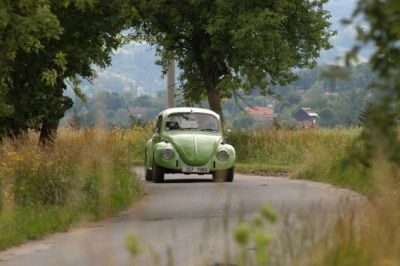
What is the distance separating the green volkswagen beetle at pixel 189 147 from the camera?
23500mm

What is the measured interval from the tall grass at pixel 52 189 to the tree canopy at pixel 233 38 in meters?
22.5

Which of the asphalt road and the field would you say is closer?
the field

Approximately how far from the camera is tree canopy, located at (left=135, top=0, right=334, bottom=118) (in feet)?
137

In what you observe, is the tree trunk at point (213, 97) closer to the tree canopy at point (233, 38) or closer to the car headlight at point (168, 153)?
the tree canopy at point (233, 38)

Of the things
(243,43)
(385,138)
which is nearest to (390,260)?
(385,138)

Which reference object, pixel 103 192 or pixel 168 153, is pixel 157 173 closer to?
pixel 168 153

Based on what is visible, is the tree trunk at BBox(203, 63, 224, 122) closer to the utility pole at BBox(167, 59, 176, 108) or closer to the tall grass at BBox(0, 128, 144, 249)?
the utility pole at BBox(167, 59, 176, 108)

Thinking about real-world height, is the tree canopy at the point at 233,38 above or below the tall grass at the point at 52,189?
above

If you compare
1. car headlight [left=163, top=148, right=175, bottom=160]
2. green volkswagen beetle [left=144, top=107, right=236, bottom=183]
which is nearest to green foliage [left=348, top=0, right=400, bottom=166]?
green volkswagen beetle [left=144, top=107, right=236, bottom=183]

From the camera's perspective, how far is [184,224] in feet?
49.4

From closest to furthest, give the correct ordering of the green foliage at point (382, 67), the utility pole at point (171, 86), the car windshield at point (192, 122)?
the green foliage at point (382, 67), the car windshield at point (192, 122), the utility pole at point (171, 86)

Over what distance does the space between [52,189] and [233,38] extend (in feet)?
83.0

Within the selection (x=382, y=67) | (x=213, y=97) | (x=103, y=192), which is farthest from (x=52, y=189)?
(x=213, y=97)

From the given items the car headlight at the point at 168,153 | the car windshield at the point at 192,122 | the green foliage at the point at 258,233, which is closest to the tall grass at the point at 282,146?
the car windshield at the point at 192,122
